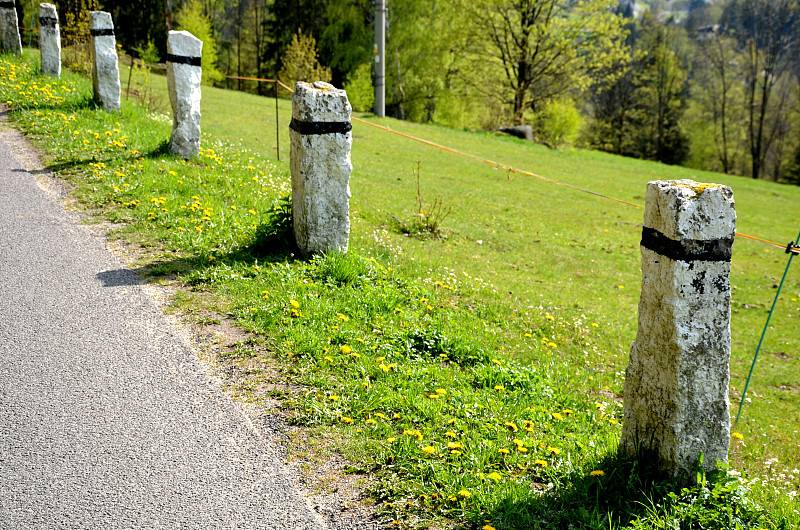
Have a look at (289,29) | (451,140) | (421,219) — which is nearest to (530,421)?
(421,219)

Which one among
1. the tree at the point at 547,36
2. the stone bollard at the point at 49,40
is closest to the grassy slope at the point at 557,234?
the stone bollard at the point at 49,40

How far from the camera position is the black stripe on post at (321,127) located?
6.16 metres

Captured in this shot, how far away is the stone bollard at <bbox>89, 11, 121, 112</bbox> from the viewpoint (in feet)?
35.6

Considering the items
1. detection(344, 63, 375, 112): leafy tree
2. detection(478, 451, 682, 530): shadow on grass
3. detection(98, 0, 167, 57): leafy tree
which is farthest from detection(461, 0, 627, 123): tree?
detection(478, 451, 682, 530): shadow on grass

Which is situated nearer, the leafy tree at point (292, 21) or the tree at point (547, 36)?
the tree at point (547, 36)

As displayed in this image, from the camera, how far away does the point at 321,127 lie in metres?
6.18

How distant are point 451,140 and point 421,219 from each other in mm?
12514

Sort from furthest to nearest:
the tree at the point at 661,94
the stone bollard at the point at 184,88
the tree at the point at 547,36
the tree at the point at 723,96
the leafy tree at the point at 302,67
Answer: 1. the tree at the point at 661,94
2. the tree at the point at 723,96
3. the tree at the point at 547,36
4. the leafy tree at the point at 302,67
5. the stone bollard at the point at 184,88

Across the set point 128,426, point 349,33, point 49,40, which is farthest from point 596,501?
point 349,33

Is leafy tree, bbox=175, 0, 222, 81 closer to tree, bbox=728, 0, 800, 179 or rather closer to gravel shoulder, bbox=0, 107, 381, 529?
gravel shoulder, bbox=0, 107, 381, 529

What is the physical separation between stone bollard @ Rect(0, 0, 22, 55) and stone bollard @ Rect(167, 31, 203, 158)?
9080 mm

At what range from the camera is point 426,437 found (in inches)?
153

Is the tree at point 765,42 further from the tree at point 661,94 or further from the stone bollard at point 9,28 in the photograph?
the stone bollard at point 9,28

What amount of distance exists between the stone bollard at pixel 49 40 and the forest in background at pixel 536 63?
284 centimetres
